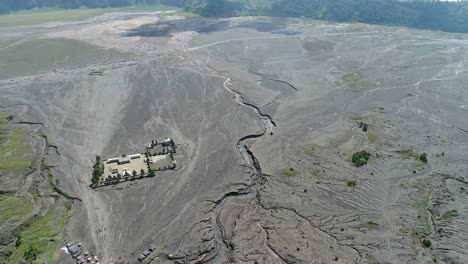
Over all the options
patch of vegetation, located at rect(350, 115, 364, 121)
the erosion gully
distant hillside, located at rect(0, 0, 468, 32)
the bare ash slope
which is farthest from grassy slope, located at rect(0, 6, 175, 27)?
patch of vegetation, located at rect(350, 115, 364, 121)

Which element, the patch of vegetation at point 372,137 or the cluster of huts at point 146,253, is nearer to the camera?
the cluster of huts at point 146,253

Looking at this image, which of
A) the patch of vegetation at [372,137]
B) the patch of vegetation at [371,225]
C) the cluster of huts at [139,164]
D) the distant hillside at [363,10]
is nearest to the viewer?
the patch of vegetation at [371,225]

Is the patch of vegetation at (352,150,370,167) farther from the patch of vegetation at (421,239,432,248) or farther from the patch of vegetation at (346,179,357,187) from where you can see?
the patch of vegetation at (421,239,432,248)

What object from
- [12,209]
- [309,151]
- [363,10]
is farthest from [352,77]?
[363,10]

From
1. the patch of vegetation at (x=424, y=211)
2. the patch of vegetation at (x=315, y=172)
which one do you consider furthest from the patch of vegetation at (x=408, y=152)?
the patch of vegetation at (x=315, y=172)

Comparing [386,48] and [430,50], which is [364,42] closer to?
[386,48]

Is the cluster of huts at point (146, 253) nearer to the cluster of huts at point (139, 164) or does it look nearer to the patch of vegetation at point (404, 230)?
the cluster of huts at point (139, 164)

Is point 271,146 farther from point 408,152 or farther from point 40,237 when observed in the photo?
point 40,237
